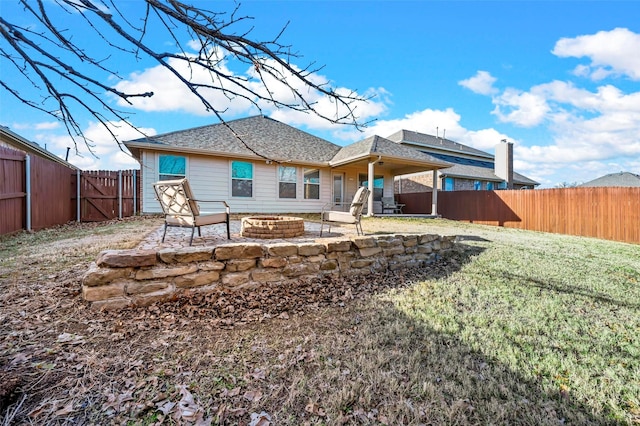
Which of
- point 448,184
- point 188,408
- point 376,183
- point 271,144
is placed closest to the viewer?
point 188,408

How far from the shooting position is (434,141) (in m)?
22.7

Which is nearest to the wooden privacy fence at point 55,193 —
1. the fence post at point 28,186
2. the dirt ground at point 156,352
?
the fence post at point 28,186

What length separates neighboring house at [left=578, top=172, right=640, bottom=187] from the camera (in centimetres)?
2569

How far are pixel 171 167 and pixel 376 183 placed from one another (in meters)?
9.31

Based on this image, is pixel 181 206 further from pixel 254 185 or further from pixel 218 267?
pixel 254 185

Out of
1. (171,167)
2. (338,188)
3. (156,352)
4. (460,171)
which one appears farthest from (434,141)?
(156,352)

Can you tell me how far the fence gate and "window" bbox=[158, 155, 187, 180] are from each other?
1.71 metres

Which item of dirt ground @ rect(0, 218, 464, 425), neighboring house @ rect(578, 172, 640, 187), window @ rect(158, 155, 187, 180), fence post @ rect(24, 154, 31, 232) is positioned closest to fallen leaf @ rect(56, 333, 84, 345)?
dirt ground @ rect(0, 218, 464, 425)

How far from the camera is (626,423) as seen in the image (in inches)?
65.2

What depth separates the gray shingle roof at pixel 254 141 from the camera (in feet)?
33.8

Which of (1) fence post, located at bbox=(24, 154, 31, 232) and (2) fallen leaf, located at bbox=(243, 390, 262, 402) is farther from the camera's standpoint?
(1) fence post, located at bbox=(24, 154, 31, 232)

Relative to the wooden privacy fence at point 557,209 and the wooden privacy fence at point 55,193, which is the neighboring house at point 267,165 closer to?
the wooden privacy fence at point 55,193

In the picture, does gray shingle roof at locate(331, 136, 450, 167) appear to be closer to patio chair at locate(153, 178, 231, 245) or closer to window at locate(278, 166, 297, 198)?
window at locate(278, 166, 297, 198)

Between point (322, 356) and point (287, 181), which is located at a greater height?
point (287, 181)
